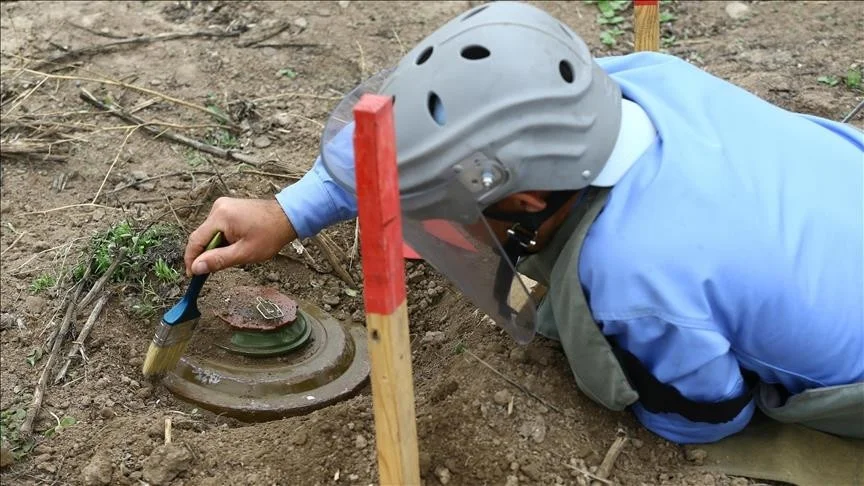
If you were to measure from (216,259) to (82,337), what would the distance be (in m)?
0.65

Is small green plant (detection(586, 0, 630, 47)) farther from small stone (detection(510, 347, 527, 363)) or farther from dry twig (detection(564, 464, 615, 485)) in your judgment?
dry twig (detection(564, 464, 615, 485))

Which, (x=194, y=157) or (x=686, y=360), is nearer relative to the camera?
(x=686, y=360)

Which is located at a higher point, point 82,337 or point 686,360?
point 686,360

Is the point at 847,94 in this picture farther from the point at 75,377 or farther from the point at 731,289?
the point at 75,377

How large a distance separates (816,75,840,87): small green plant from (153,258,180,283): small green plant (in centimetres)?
246

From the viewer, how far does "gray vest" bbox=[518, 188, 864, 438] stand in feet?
6.59

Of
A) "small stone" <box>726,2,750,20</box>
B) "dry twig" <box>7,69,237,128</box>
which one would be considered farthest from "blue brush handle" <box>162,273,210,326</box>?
"small stone" <box>726,2,750,20</box>

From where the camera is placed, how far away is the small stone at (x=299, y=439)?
2303 mm

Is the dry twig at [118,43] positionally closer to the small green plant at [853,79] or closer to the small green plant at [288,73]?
the small green plant at [288,73]

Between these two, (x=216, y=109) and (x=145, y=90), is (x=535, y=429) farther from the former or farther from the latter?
(x=145, y=90)

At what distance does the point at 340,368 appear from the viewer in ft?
9.19

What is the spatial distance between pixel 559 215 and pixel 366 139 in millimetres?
678

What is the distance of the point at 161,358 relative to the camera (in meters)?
2.56

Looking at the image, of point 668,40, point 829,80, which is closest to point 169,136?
point 668,40
